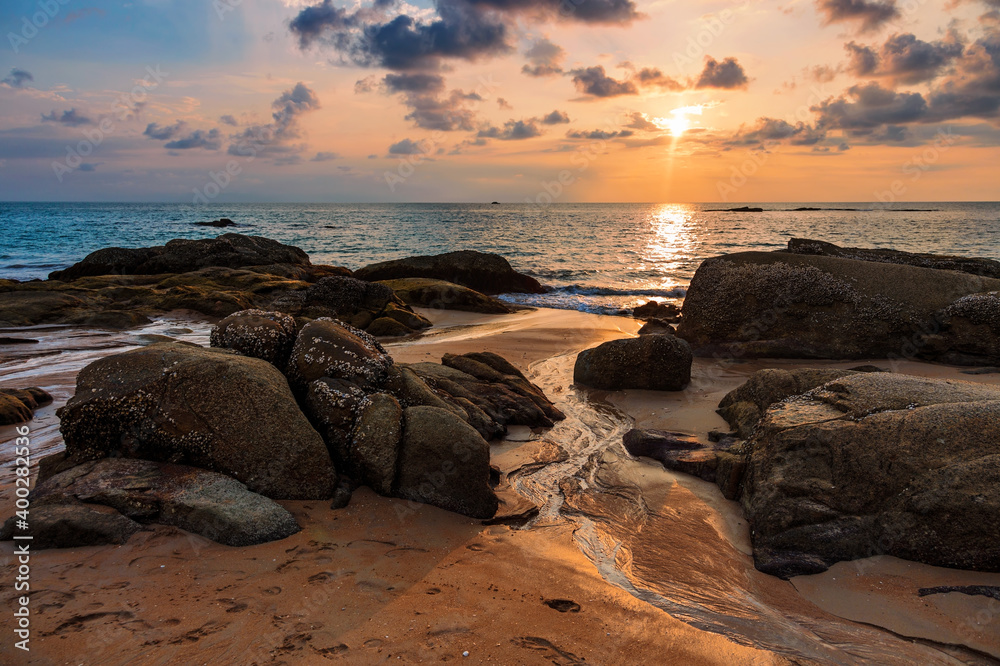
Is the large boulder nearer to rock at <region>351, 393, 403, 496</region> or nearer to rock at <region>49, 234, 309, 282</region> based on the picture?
rock at <region>351, 393, 403, 496</region>

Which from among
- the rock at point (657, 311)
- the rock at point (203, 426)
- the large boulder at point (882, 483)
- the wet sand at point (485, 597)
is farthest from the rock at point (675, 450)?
the rock at point (657, 311)

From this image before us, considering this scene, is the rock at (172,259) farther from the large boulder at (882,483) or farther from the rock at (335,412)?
the large boulder at (882,483)

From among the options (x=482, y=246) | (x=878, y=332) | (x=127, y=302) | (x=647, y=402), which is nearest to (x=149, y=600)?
(x=647, y=402)

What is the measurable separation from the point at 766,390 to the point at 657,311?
31.8 feet

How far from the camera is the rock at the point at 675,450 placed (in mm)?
5547

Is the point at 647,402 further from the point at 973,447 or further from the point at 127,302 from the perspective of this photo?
the point at 127,302

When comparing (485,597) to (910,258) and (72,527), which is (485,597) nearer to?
(72,527)

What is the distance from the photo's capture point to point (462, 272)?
797 inches

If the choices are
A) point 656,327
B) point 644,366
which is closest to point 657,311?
point 656,327

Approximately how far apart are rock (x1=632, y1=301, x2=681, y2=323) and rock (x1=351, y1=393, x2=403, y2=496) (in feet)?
38.2

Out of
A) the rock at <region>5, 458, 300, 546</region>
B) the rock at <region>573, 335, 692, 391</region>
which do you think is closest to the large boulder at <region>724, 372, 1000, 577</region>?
the rock at <region>573, 335, 692, 391</region>

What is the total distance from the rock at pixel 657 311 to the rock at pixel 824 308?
15.7ft

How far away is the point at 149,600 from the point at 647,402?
20.5 ft

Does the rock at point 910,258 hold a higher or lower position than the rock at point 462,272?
higher
